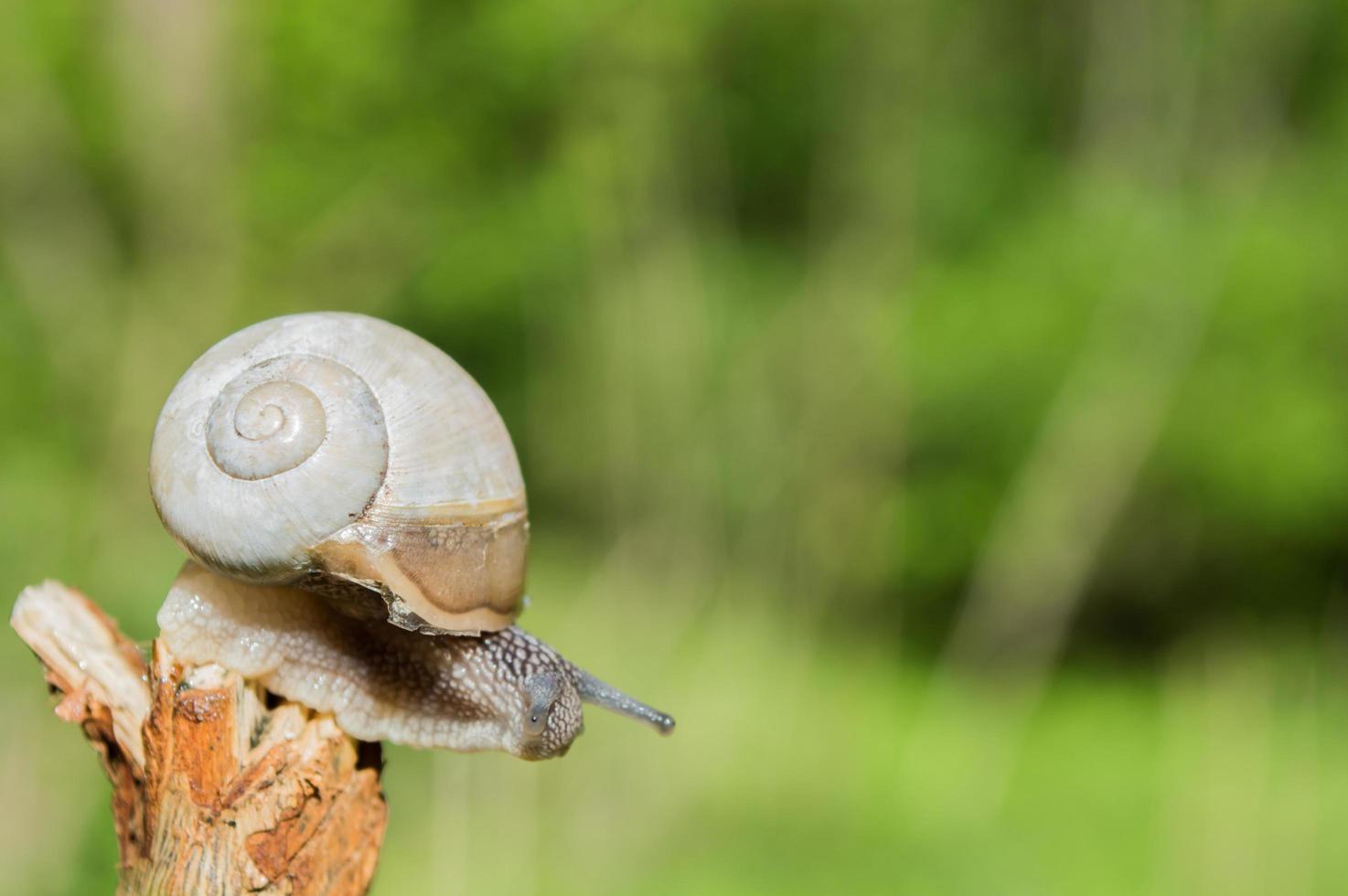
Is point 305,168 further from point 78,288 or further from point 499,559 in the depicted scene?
point 499,559

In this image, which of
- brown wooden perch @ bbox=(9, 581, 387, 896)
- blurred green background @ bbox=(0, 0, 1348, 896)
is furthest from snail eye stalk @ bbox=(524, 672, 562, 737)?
blurred green background @ bbox=(0, 0, 1348, 896)

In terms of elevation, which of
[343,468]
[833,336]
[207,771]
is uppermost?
[343,468]

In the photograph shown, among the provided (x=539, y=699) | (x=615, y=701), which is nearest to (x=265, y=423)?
(x=539, y=699)

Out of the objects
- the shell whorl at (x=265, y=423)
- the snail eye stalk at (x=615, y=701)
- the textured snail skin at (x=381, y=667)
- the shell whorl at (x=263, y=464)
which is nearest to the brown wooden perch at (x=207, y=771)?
the textured snail skin at (x=381, y=667)

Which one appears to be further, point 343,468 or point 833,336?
point 833,336

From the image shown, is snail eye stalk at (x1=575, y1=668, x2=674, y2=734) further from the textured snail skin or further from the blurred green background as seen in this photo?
the blurred green background

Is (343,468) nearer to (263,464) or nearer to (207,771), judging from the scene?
(263,464)

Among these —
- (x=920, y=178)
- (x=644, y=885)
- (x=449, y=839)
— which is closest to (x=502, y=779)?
(x=449, y=839)

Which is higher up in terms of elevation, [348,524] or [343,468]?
[343,468]

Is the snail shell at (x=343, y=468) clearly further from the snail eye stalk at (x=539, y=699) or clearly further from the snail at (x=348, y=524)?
the snail eye stalk at (x=539, y=699)
